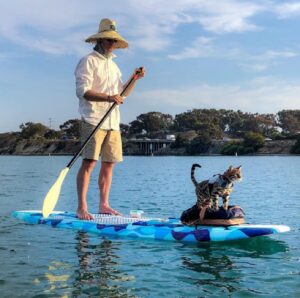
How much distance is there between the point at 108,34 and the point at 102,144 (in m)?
2.19

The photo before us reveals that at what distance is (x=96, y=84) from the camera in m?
10.4

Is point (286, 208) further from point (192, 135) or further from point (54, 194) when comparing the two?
point (192, 135)

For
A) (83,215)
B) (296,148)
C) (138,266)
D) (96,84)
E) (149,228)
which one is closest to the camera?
(138,266)

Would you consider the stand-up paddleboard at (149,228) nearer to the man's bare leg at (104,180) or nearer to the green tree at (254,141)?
the man's bare leg at (104,180)

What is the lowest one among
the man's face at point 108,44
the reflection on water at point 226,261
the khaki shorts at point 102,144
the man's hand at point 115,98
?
the reflection on water at point 226,261

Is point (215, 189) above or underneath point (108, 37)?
underneath

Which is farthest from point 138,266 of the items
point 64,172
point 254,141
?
point 254,141

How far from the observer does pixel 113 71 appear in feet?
35.1

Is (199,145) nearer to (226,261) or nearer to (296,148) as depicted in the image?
(296,148)

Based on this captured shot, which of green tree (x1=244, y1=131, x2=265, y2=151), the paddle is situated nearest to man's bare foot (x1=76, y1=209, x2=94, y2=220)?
the paddle

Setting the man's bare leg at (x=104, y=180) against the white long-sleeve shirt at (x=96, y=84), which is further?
the man's bare leg at (x=104, y=180)

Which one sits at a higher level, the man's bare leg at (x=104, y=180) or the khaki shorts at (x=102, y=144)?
the khaki shorts at (x=102, y=144)

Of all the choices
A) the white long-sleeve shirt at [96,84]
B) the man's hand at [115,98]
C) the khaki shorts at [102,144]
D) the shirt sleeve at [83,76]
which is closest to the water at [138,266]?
the khaki shorts at [102,144]

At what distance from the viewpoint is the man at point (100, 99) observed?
10.1m
